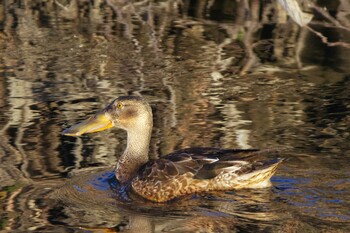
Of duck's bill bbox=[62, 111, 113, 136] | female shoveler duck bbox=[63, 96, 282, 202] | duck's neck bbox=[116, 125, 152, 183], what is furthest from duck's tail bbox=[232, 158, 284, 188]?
duck's bill bbox=[62, 111, 113, 136]

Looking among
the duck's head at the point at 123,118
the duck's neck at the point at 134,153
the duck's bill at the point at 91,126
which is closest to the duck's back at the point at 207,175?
the duck's neck at the point at 134,153

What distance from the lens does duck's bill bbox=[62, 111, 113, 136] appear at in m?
9.14

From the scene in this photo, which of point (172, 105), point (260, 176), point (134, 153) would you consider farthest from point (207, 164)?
point (172, 105)

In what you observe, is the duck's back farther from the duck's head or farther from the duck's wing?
the duck's head

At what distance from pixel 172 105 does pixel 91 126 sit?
1838 millimetres

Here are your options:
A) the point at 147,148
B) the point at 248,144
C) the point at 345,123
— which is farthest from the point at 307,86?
the point at 147,148

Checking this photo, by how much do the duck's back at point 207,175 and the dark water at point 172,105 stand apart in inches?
4.3

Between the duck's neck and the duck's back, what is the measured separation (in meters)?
0.51

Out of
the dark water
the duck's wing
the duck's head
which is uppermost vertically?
the duck's head

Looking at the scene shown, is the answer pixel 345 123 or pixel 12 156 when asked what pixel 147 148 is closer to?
pixel 12 156

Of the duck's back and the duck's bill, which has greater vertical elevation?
the duck's bill

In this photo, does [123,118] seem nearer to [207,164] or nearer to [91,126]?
[91,126]

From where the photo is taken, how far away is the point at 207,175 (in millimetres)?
8227

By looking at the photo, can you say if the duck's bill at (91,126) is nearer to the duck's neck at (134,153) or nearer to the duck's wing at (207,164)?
the duck's neck at (134,153)
